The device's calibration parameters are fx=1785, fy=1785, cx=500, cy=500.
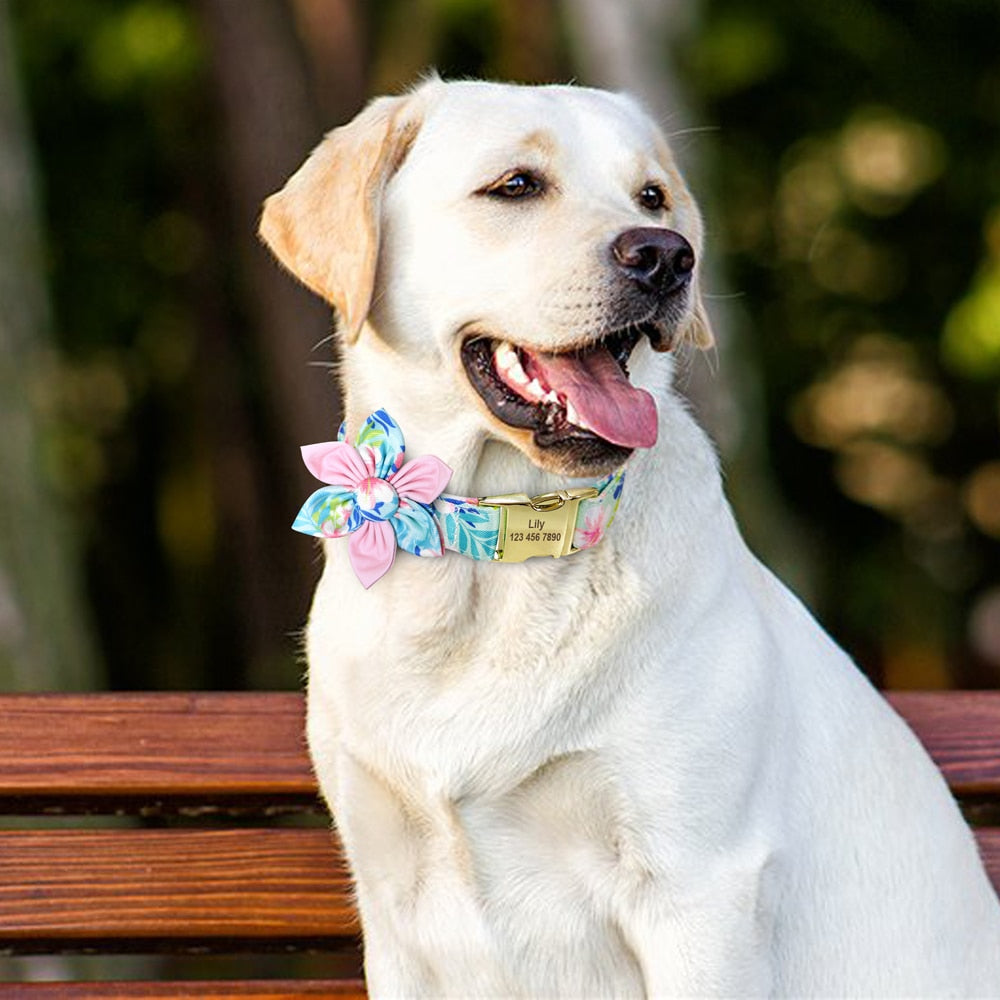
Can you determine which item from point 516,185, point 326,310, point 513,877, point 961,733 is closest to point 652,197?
point 516,185

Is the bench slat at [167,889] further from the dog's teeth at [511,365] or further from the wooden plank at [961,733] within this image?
the dog's teeth at [511,365]

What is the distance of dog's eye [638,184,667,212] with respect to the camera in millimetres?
2434

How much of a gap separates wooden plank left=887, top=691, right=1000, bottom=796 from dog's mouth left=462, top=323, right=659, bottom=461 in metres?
0.92

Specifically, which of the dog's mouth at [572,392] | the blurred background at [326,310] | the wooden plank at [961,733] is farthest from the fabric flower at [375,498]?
the blurred background at [326,310]

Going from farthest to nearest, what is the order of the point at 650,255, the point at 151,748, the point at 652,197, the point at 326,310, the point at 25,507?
the point at 326,310, the point at 25,507, the point at 151,748, the point at 652,197, the point at 650,255

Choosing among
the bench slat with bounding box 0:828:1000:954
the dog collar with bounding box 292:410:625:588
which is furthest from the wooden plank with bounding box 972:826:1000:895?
the dog collar with bounding box 292:410:625:588

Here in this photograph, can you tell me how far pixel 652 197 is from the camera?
2.46m

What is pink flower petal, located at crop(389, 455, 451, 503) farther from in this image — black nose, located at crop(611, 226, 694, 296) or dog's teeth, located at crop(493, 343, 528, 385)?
black nose, located at crop(611, 226, 694, 296)

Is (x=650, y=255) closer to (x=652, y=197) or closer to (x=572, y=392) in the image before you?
(x=572, y=392)

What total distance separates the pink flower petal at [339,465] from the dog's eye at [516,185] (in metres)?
0.39

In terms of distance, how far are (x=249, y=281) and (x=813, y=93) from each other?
10.7 ft

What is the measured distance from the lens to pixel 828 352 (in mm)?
9234

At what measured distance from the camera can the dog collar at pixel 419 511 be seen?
2.29m

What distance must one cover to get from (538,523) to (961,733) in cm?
98
